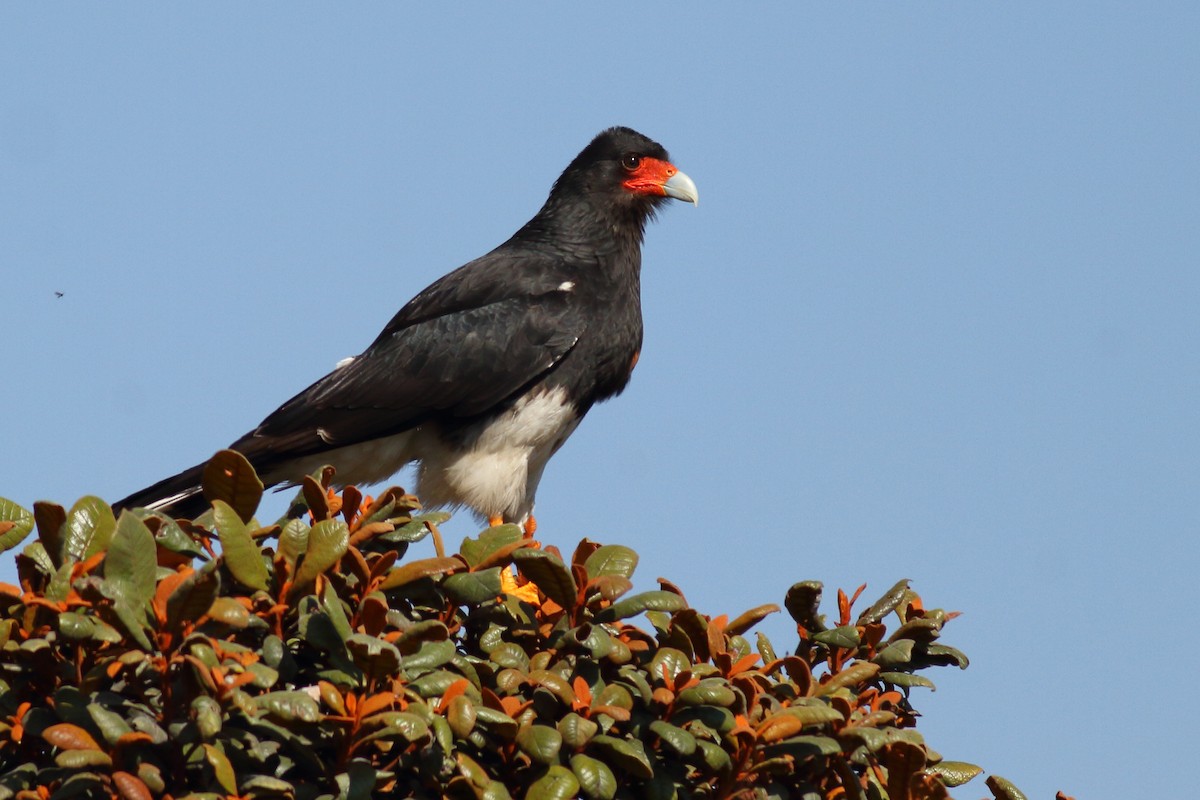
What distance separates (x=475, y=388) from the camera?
23.2 feet

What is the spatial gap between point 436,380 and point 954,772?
4.01 meters

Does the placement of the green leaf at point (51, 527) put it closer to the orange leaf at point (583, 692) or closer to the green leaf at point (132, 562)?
the green leaf at point (132, 562)

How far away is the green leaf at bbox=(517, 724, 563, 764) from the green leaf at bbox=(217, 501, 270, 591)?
588 millimetres

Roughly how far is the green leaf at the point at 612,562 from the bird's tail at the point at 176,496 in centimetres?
316

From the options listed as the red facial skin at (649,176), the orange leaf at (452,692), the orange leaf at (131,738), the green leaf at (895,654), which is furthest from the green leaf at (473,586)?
the red facial skin at (649,176)

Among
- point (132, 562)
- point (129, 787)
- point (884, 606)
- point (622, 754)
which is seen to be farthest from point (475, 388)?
point (129, 787)

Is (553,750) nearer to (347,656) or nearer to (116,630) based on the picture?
(347,656)

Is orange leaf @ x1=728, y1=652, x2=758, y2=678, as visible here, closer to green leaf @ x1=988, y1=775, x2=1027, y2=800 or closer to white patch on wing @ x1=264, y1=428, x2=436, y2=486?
green leaf @ x1=988, y1=775, x2=1027, y2=800

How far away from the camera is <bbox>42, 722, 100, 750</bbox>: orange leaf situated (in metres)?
2.63

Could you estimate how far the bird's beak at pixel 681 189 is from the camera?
816 centimetres

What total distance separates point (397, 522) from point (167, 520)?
48 cm

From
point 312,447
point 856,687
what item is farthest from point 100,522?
point 312,447

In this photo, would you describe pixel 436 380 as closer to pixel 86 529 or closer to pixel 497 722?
pixel 86 529

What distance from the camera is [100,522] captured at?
3.00 meters
